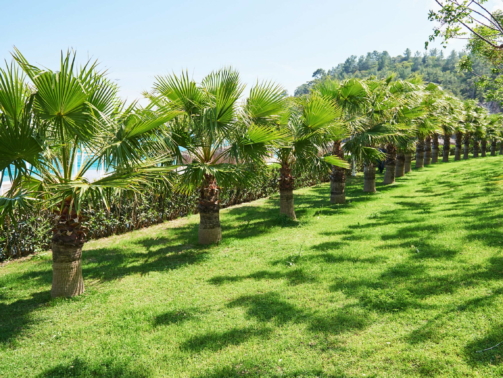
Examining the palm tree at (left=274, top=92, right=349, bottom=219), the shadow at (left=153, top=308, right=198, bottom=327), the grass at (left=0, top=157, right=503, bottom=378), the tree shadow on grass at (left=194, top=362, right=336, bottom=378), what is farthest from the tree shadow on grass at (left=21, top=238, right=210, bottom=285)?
the tree shadow on grass at (left=194, top=362, right=336, bottom=378)

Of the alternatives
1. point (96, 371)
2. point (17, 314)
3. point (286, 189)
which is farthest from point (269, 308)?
point (286, 189)

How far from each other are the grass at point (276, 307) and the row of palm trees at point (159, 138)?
106 centimetres

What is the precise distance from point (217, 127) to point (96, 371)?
16.3ft

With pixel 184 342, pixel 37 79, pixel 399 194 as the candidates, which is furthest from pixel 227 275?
pixel 399 194

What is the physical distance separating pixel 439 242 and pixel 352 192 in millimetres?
8958

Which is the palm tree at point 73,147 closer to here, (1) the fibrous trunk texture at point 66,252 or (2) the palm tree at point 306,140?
(1) the fibrous trunk texture at point 66,252

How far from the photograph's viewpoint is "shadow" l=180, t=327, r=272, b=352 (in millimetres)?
4055

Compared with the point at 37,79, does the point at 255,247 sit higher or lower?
lower

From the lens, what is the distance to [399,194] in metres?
14.5

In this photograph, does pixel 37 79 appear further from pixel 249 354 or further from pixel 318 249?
pixel 318 249

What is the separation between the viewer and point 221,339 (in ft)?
13.8

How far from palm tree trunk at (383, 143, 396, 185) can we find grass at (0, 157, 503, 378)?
7865 millimetres

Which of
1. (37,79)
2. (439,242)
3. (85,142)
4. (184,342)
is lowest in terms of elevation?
(184,342)

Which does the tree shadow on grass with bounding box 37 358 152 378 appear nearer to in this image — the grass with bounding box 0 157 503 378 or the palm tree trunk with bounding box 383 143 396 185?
the grass with bounding box 0 157 503 378
